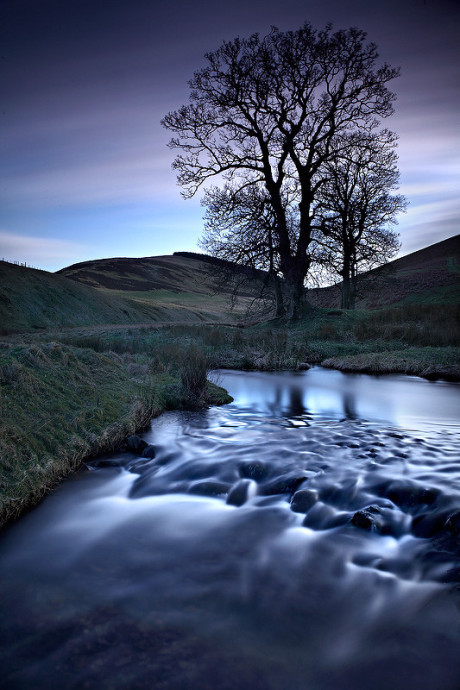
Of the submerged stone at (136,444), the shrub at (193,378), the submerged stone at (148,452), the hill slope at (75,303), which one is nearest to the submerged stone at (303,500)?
the submerged stone at (148,452)

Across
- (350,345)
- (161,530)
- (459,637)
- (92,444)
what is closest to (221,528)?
(161,530)

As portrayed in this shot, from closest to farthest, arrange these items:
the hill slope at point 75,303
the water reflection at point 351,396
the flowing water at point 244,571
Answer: the flowing water at point 244,571
the water reflection at point 351,396
the hill slope at point 75,303

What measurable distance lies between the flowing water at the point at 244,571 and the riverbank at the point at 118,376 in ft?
1.41

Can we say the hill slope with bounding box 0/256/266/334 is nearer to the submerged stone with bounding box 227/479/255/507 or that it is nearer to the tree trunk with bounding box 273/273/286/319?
the tree trunk with bounding box 273/273/286/319

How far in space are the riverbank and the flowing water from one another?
0.43 metres

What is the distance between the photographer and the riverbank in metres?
5.23

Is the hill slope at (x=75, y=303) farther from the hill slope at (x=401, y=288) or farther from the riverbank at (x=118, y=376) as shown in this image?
the hill slope at (x=401, y=288)

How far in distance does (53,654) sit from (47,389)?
450 centimetres

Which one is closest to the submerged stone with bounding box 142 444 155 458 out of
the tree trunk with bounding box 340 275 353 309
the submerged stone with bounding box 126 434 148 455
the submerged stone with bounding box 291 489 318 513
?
the submerged stone with bounding box 126 434 148 455

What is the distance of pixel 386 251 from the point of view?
2953 centimetres

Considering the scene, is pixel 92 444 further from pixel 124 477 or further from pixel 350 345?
pixel 350 345

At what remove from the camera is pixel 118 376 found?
9148 millimetres

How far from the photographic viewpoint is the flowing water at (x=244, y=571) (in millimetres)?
2619

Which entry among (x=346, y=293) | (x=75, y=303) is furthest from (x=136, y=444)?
(x=75, y=303)
